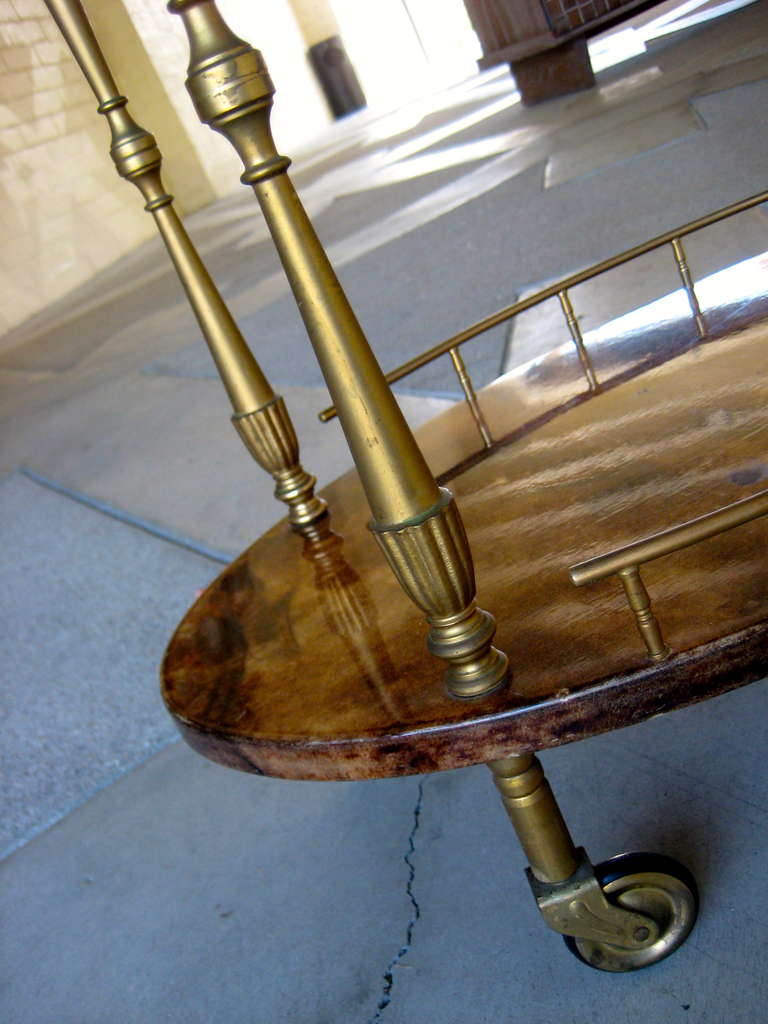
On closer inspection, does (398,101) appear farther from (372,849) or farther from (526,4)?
(372,849)

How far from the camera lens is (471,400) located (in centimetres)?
184

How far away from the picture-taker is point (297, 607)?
1.51 metres

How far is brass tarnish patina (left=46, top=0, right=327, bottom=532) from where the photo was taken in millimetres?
1450

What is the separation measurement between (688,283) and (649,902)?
3.48ft

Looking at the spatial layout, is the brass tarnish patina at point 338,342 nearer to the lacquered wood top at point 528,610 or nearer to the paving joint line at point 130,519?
the lacquered wood top at point 528,610

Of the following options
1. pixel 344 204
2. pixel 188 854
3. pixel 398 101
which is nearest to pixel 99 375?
pixel 344 204

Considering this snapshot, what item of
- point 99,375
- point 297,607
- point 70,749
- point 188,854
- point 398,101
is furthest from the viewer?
point 398,101

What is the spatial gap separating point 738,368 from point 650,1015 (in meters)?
0.92

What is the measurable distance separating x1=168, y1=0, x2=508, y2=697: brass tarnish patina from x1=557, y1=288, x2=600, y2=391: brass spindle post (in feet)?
3.12

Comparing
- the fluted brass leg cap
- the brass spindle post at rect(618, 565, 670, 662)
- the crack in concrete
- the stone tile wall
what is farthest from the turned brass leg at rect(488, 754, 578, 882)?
the stone tile wall

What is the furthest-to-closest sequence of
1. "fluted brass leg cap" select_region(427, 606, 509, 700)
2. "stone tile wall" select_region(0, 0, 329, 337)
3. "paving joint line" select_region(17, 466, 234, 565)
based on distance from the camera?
"stone tile wall" select_region(0, 0, 329, 337) < "paving joint line" select_region(17, 466, 234, 565) < "fluted brass leg cap" select_region(427, 606, 509, 700)

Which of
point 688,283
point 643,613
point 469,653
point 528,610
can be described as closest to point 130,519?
→ point 688,283

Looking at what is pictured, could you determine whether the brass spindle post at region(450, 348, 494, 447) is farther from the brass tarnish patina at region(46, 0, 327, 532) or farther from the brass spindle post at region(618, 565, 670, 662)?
the brass spindle post at region(618, 565, 670, 662)

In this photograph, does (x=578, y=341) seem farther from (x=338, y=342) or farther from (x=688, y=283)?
(x=338, y=342)
